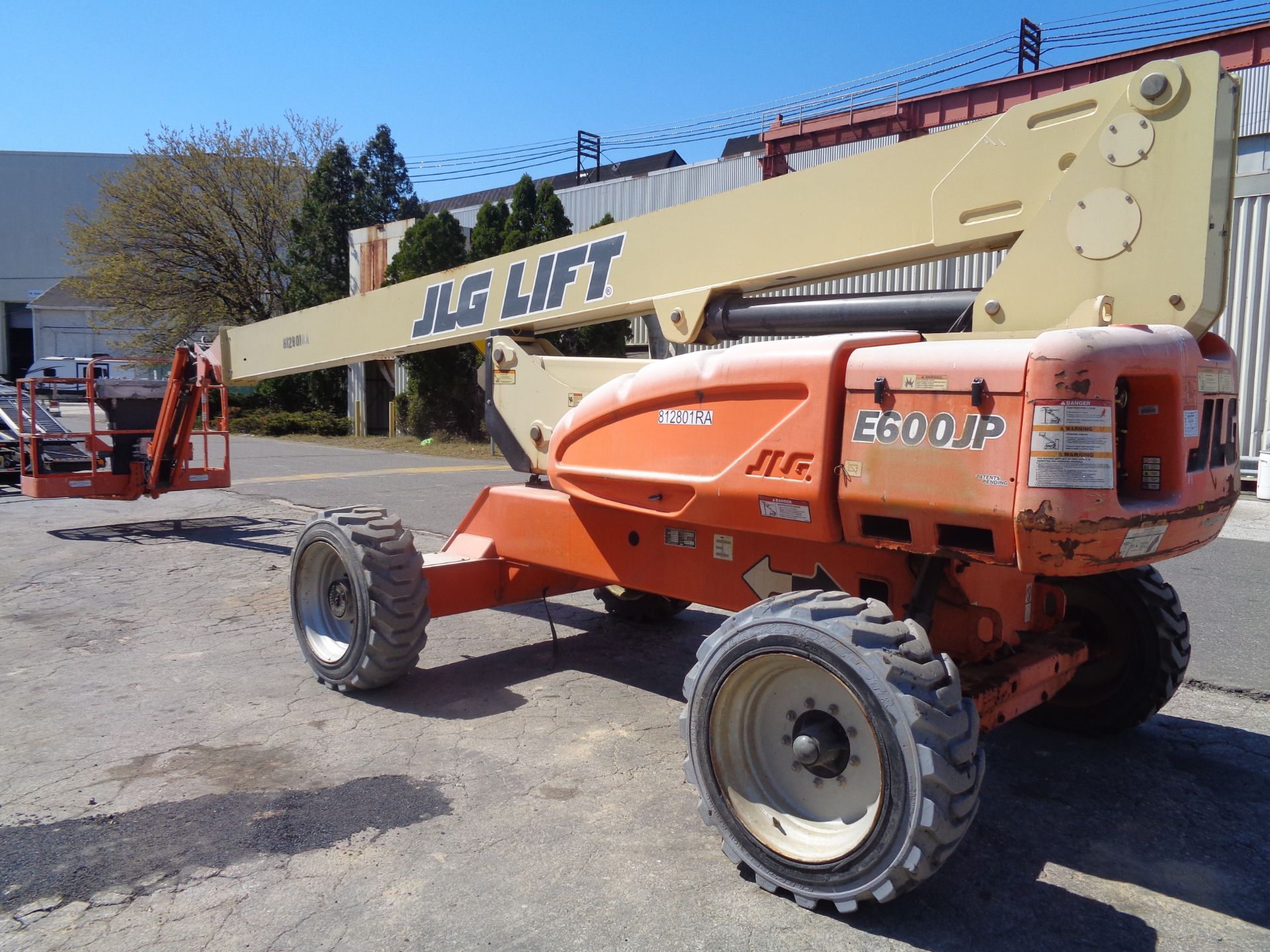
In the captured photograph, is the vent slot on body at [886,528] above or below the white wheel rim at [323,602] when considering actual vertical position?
above

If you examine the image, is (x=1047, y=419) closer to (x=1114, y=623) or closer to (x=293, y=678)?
(x=1114, y=623)

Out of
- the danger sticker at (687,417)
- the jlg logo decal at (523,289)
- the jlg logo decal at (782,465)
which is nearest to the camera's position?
the jlg logo decal at (782,465)

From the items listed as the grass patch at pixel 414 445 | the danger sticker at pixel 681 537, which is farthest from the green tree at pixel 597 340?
the danger sticker at pixel 681 537

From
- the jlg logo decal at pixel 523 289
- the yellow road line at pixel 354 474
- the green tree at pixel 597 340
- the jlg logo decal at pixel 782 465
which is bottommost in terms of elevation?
the yellow road line at pixel 354 474

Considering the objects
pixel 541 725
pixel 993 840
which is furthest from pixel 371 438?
pixel 993 840

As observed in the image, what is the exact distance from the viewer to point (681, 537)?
4785mm

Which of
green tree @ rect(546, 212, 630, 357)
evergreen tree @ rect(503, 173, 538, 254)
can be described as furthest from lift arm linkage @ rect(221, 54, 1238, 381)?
evergreen tree @ rect(503, 173, 538, 254)

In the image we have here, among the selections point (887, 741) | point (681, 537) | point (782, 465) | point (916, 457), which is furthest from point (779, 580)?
point (887, 741)

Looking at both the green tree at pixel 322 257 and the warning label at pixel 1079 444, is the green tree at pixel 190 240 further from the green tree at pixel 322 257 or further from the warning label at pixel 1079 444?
the warning label at pixel 1079 444

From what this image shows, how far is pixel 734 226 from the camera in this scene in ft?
15.3

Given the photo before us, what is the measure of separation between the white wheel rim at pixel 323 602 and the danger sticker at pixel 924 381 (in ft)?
12.0

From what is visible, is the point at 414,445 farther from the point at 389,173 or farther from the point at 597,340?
the point at 389,173

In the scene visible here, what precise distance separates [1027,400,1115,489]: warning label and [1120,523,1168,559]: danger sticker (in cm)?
25

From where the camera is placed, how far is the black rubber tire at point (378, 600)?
5.29m
